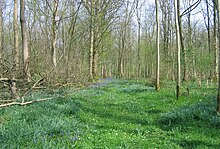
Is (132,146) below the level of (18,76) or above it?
below

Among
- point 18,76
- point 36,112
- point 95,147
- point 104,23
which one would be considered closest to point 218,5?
point 95,147

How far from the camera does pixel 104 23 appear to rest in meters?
23.3

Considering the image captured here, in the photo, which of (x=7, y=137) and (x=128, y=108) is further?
(x=128, y=108)

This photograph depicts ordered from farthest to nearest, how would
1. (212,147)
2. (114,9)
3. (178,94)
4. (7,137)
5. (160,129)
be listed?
(114,9) < (178,94) < (160,129) < (212,147) < (7,137)

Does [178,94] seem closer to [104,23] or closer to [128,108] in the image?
[128,108]

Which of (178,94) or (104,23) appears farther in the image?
(104,23)

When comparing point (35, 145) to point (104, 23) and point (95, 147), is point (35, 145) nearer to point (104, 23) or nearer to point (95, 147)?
point (95, 147)

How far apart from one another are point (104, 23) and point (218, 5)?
16677mm

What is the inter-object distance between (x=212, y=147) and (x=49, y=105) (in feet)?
18.1

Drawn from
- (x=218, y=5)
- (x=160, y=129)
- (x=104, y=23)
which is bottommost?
(x=160, y=129)

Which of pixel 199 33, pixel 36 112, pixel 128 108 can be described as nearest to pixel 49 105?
pixel 36 112

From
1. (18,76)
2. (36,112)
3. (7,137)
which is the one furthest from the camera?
(18,76)

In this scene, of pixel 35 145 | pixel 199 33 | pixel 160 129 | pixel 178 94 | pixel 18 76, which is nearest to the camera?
pixel 35 145

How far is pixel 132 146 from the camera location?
493 centimetres
